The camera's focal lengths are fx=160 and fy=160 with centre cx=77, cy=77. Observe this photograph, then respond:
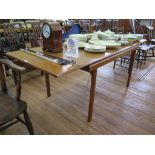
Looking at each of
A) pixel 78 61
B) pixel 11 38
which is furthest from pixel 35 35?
pixel 78 61

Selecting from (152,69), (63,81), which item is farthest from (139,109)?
(152,69)

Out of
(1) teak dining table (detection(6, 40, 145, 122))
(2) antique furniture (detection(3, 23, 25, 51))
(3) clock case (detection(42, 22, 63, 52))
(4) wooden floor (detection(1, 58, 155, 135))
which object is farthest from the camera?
(2) antique furniture (detection(3, 23, 25, 51))

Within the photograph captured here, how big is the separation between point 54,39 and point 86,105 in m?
0.96

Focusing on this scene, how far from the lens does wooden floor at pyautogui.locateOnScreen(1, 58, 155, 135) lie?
1.61 metres

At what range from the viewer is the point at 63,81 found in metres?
Answer: 2.60

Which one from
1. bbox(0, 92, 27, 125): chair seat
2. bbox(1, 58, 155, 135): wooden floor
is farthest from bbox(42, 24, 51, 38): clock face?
bbox(1, 58, 155, 135): wooden floor

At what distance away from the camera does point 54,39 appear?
54.9 inches

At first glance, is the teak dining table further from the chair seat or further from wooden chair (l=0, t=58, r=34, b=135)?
the chair seat

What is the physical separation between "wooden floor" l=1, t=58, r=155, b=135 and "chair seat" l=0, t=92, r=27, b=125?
1.55 ft

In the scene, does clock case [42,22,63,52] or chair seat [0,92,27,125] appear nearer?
chair seat [0,92,27,125]

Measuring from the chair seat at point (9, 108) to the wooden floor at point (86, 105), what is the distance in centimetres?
47

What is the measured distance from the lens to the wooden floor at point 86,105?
1.61 metres

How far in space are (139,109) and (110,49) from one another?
844 mm

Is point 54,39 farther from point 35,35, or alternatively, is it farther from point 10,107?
point 35,35
